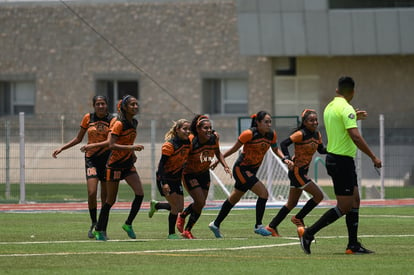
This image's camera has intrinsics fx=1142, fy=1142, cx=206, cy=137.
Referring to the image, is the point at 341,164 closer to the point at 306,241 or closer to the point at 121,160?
the point at 306,241

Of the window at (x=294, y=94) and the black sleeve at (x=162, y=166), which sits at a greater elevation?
the window at (x=294, y=94)

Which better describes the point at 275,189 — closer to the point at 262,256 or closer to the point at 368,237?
the point at 368,237

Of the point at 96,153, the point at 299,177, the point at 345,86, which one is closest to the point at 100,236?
the point at 96,153

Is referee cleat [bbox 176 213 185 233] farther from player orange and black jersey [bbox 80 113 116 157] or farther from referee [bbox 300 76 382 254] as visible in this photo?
referee [bbox 300 76 382 254]

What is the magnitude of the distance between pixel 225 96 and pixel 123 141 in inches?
1041

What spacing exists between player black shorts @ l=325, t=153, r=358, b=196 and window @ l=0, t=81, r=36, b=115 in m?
31.7

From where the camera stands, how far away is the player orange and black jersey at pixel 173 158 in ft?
55.4

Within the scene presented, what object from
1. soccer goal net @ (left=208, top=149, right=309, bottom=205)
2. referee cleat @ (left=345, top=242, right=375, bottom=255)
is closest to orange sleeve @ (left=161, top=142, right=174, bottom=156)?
referee cleat @ (left=345, top=242, right=375, bottom=255)

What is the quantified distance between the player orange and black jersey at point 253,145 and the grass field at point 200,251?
1.15 m

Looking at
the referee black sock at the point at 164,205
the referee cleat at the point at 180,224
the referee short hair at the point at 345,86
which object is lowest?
the referee cleat at the point at 180,224

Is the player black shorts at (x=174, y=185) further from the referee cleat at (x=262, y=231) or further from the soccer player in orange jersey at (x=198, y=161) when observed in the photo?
the referee cleat at (x=262, y=231)

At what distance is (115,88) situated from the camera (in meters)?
43.8

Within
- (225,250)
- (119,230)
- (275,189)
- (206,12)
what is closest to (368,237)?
(225,250)

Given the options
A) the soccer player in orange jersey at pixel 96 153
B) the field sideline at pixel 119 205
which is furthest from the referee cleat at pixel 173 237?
the field sideline at pixel 119 205
